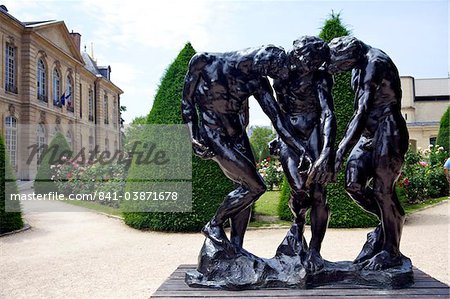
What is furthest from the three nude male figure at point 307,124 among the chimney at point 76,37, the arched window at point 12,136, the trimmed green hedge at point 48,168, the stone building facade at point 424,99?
the stone building facade at point 424,99

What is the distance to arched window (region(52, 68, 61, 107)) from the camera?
32.6 meters

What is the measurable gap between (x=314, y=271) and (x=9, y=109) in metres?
25.8

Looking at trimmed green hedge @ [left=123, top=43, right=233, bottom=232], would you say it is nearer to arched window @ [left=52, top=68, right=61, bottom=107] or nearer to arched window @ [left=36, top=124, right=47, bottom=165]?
arched window @ [left=36, top=124, right=47, bottom=165]

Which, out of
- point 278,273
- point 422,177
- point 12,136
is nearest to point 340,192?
point 278,273

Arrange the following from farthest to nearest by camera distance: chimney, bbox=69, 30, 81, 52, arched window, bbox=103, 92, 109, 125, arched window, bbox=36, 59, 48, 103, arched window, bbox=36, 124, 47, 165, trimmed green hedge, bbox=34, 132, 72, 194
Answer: arched window, bbox=103, 92, 109, 125, chimney, bbox=69, 30, 81, 52, arched window, bbox=36, 59, 48, 103, arched window, bbox=36, 124, 47, 165, trimmed green hedge, bbox=34, 132, 72, 194

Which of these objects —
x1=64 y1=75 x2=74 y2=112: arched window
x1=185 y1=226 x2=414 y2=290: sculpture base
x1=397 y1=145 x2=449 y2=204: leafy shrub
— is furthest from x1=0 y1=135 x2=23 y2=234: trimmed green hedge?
x1=64 y1=75 x2=74 y2=112: arched window

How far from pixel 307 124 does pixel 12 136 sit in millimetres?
25917

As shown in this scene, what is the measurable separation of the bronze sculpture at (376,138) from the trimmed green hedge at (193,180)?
5.15 meters

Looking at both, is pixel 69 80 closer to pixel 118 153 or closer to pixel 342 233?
pixel 118 153

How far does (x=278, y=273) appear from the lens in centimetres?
369

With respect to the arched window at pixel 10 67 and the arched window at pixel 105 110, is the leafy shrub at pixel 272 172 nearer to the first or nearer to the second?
the arched window at pixel 10 67

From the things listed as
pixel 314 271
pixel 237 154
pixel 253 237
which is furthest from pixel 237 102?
pixel 253 237

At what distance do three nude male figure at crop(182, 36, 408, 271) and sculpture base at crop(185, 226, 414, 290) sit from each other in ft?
0.30

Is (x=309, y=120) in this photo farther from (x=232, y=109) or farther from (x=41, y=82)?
(x=41, y=82)
